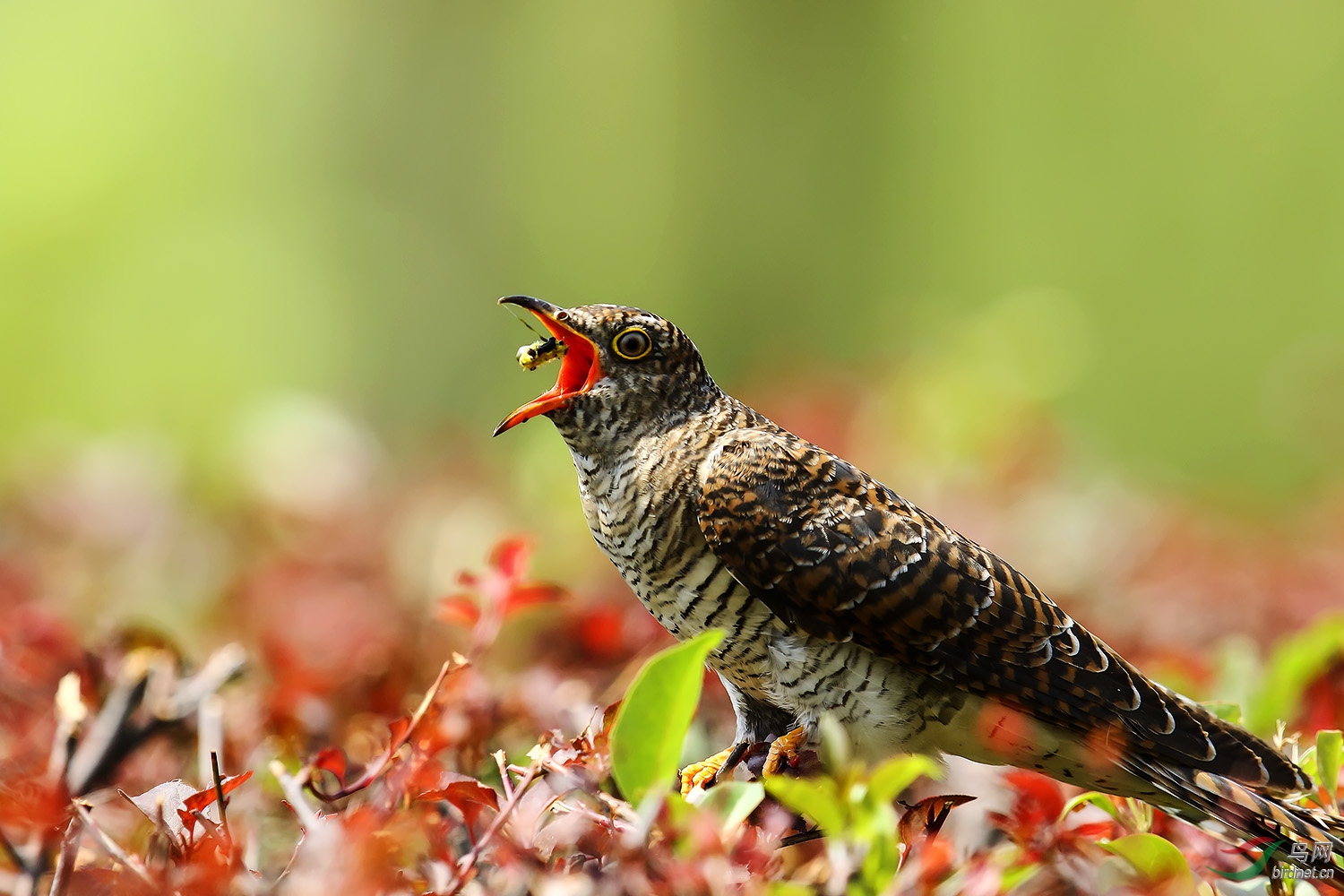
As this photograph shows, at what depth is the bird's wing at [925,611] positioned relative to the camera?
1439 millimetres

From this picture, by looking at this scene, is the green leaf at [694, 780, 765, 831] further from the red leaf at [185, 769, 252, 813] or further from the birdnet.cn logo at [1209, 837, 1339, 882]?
the birdnet.cn logo at [1209, 837, 1339, 882]

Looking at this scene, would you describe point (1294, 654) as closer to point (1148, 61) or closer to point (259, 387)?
point (1148, 61)

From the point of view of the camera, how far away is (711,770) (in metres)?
1.43

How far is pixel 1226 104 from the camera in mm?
8875

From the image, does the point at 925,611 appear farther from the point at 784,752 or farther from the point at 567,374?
the point at 567,374

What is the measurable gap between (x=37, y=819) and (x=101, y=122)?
10.8 meters

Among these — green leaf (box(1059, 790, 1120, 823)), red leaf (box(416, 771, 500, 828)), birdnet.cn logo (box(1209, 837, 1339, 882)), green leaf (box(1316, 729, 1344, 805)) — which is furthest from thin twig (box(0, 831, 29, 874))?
green leaf (box(1316, 729, 1344, 805))

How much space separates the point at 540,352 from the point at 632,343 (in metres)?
0.14

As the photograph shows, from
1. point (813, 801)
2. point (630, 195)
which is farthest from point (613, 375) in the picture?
point (630, 195)

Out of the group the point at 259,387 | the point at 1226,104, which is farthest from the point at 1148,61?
the point at 259,387

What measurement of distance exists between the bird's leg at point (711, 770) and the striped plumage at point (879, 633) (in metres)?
0.02

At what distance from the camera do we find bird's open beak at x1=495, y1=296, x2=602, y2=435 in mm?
1537

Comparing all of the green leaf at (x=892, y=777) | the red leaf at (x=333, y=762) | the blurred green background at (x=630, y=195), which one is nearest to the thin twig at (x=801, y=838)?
the green leaf at (x=892, y=777)

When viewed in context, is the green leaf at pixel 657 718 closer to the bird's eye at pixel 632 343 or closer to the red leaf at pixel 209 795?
the red leaf at pixel 209 795
